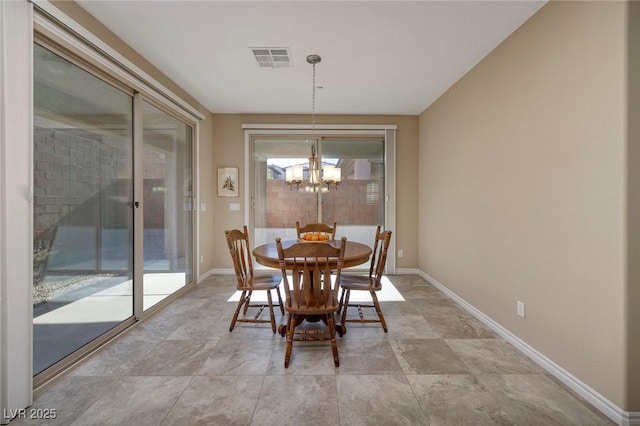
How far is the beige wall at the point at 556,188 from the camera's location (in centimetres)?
148

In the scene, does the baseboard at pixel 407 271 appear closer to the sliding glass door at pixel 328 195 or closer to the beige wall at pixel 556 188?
the sliding glass door at pixel 328 195

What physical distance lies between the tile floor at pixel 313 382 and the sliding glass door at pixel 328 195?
216cm

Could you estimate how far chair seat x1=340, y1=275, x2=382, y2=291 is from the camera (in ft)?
8.17

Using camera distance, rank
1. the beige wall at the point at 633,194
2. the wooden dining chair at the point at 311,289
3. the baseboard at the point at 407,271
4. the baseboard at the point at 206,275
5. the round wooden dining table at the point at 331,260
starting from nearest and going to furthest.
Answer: the beige wall at the point at 633,194
the wooden dining chair at the point at 311,289
the round wooden dining table at the point at 331,260
the baseboard at the point at 206,275
the baseboard at the point at 407,271

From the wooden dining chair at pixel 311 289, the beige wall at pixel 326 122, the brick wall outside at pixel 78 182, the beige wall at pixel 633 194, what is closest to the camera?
the beige wall at pixel 633 194

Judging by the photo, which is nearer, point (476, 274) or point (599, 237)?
point (599, 237)

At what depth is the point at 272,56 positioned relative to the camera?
261cm

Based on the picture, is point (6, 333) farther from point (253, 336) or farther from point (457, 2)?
point (457, 2)

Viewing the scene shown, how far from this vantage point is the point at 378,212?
460cm

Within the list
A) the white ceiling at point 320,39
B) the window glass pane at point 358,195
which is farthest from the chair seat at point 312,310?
the window glass pane at point 358,195

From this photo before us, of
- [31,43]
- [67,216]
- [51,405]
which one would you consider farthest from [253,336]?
[31,43]

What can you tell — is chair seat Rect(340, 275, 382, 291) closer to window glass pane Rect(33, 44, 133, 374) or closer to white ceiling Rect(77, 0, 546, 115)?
window glass pane Rect(33, 44, 133, 374)

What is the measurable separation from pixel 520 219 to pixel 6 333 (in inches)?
137

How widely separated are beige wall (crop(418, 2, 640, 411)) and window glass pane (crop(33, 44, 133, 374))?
3460mm
